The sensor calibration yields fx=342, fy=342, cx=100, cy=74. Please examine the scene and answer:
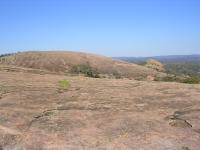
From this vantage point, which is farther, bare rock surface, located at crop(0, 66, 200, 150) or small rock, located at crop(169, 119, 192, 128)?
small rock, located at crop(169, 119, 192, 128)

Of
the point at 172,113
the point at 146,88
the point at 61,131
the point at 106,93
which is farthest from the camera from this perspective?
the point at 146,88

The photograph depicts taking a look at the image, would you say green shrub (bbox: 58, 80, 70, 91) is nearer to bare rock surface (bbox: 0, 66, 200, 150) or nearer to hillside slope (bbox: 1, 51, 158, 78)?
bare rock surface (bbox: 0, 66, 200, 150)

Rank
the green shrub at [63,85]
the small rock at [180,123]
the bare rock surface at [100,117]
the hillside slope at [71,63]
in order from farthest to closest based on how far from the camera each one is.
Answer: the hillside slope at [71,63] < the green shrub at [63,85] < the small rock at [180,123] < the bare rock surface at [100,117]

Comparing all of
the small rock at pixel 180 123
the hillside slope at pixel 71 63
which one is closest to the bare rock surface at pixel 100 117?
the small rock at pixel 180 123

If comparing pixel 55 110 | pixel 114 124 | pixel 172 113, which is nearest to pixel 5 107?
pixel 55 110

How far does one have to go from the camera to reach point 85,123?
756 cm

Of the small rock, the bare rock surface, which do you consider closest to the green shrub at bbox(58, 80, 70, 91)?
the bare rock surface

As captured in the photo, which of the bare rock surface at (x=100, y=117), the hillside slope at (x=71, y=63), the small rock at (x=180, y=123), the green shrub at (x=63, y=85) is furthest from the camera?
the hillside slope at (x=71, y=63)

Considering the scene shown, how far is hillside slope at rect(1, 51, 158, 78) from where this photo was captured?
30984 millimetres

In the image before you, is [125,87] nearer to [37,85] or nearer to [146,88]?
[146,88]

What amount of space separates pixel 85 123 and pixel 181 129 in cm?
207

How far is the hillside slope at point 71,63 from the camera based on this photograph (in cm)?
3098

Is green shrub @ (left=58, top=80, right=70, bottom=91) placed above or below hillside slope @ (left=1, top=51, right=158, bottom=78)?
above

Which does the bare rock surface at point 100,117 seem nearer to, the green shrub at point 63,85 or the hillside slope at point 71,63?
the green shrub at point 63,85
